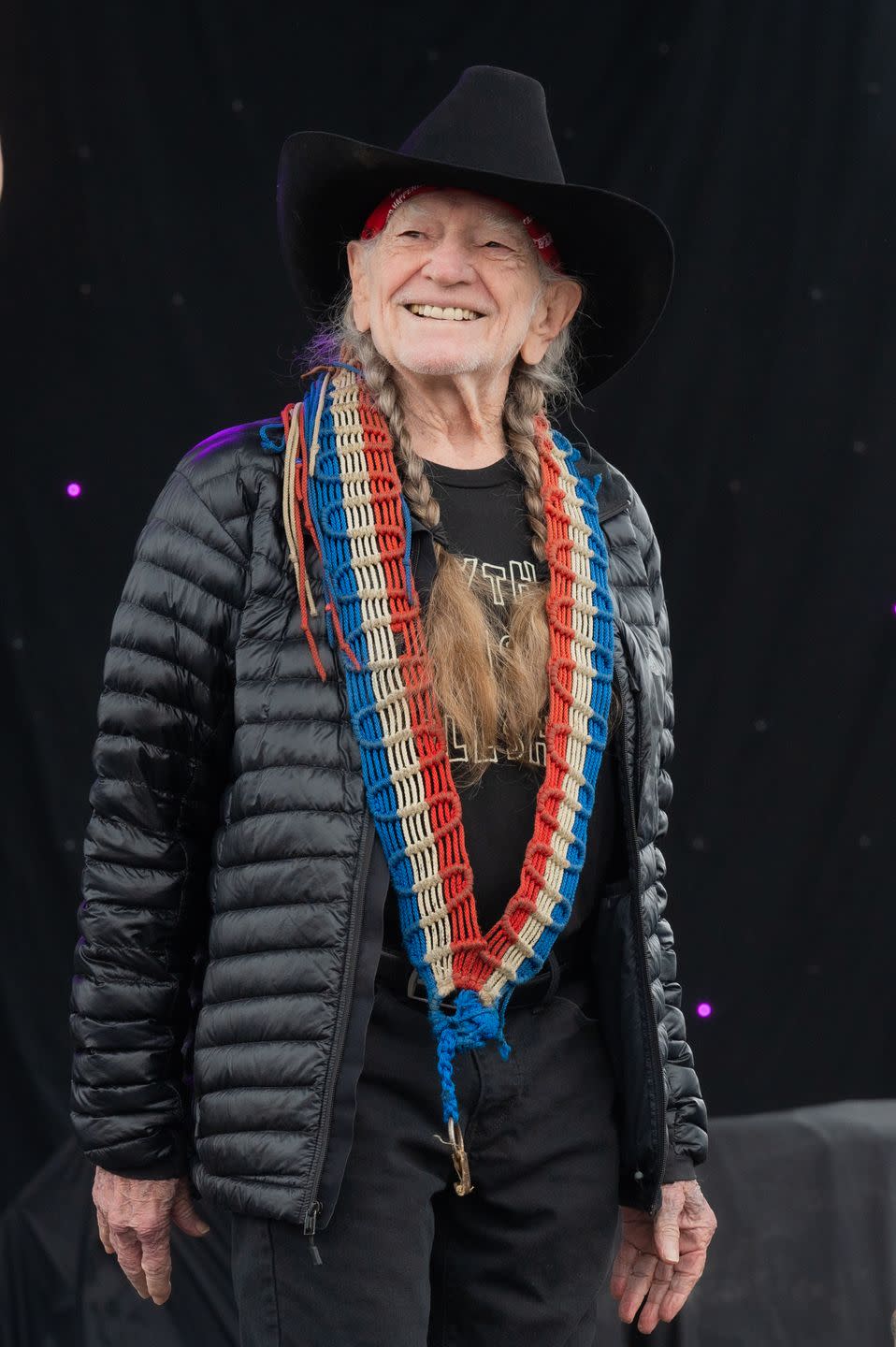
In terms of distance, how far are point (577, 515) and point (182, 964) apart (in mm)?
789

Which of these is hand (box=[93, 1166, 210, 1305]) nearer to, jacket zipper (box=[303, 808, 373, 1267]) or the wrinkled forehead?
jacket zipper (box=[303, 808, 373, 1267])

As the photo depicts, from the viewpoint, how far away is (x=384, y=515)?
181 cm

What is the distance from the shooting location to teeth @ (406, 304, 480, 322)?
1.92m

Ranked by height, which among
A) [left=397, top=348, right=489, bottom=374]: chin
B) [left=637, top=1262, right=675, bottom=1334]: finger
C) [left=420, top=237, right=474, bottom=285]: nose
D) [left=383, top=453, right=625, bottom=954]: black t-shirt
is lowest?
[left=637, top=1262, right=675, bottom=1334]: finger

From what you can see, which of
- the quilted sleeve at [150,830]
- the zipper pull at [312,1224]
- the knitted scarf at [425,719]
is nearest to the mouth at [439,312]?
the knitted scarf at [425,719]

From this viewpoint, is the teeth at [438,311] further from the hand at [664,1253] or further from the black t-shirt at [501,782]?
the hand at [664,1253]

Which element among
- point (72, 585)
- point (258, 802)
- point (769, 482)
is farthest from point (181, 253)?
point (258, 802)

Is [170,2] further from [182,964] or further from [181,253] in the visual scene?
[182,964]

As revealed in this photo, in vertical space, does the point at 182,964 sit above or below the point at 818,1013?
above

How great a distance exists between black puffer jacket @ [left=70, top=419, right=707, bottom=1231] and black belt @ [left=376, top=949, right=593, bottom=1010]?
0.10 feet

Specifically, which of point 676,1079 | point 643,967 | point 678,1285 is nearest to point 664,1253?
point 678,1285

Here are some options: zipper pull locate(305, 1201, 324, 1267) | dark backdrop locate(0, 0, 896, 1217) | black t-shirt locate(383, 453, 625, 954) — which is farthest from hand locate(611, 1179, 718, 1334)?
dark backdrop locate(0, 0, 896, 1217)

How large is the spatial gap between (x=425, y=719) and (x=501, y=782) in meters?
0.16

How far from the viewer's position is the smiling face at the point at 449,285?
75.2 inches
